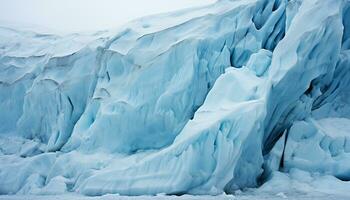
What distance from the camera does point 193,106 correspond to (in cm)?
1085

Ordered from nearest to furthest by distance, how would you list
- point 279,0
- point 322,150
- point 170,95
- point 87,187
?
point 87,187 < point 322,150 < point 170,95 < point 279,0

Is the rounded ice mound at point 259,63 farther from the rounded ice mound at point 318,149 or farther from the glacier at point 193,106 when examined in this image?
the rounded ice mound at point 318,149

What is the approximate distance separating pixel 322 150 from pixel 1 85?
405 inches

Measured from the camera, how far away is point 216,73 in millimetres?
11039

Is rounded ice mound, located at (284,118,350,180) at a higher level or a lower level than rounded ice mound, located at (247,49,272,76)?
lower

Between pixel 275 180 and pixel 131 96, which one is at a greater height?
pixel 131 96

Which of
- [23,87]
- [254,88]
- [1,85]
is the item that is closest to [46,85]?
[23,87]

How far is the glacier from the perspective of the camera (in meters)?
8.72

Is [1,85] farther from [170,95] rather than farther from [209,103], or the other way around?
[209,103]

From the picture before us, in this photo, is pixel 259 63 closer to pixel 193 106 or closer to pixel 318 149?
pixel 193 106

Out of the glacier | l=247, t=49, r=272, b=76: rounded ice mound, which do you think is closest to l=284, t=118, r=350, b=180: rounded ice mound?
the glacier

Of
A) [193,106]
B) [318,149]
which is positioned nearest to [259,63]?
[193,106]

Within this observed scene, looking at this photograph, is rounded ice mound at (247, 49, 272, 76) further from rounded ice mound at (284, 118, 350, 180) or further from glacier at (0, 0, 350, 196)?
rounded ice mound at (284, 118, 350, 180)

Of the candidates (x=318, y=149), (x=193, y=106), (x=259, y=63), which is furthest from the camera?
(x=193, y=106)
